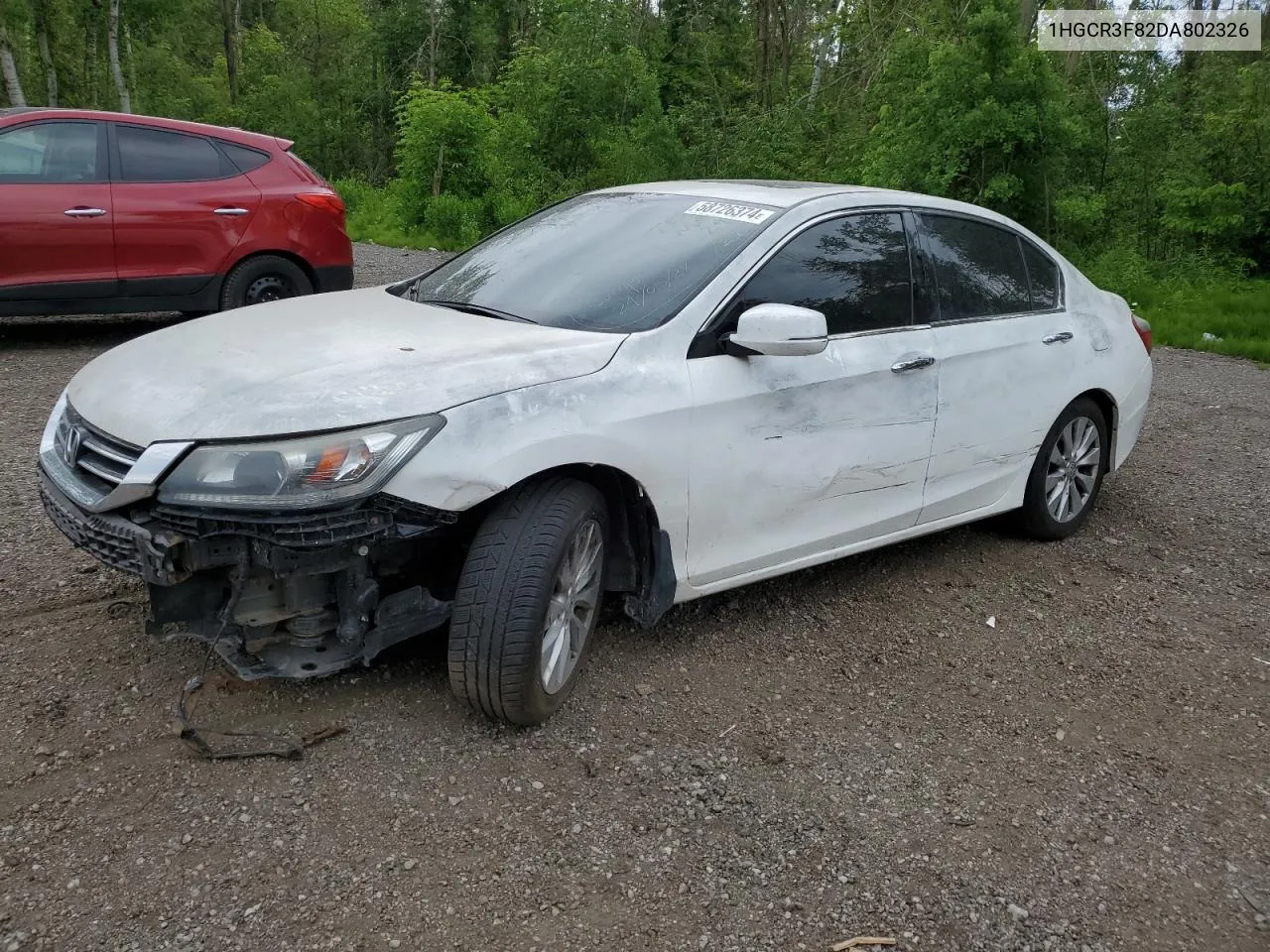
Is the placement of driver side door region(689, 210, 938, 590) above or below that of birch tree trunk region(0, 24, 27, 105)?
A: below

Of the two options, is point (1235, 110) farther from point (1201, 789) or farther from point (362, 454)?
point (362, 454)

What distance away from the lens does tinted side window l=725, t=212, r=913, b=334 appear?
3764 mm

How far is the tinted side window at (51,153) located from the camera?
7125 millimetres

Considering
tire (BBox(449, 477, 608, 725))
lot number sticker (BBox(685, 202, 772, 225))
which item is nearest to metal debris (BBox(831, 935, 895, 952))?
tire (BBox(449, 477, 608, 725))

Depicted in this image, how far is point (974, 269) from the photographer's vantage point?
4.61 meters

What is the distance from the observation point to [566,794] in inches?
118

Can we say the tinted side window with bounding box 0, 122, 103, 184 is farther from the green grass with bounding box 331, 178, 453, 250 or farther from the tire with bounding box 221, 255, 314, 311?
the green grass with bounding box 331, 178, 453, 250

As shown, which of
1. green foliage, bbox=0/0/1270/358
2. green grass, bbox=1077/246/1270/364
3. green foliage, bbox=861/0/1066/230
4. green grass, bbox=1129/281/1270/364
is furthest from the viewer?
green foliage, bbox=0/0/1270/358

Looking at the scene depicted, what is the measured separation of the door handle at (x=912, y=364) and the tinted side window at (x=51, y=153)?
19.6ft

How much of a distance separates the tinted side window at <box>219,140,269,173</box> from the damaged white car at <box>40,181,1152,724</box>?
14.0ft

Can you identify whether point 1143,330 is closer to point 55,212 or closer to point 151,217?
point 151,217

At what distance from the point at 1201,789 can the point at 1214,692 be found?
0.73m

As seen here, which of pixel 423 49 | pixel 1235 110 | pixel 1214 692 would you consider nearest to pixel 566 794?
pixel 1214 692

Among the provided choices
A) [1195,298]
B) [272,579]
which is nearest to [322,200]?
[272,579]
